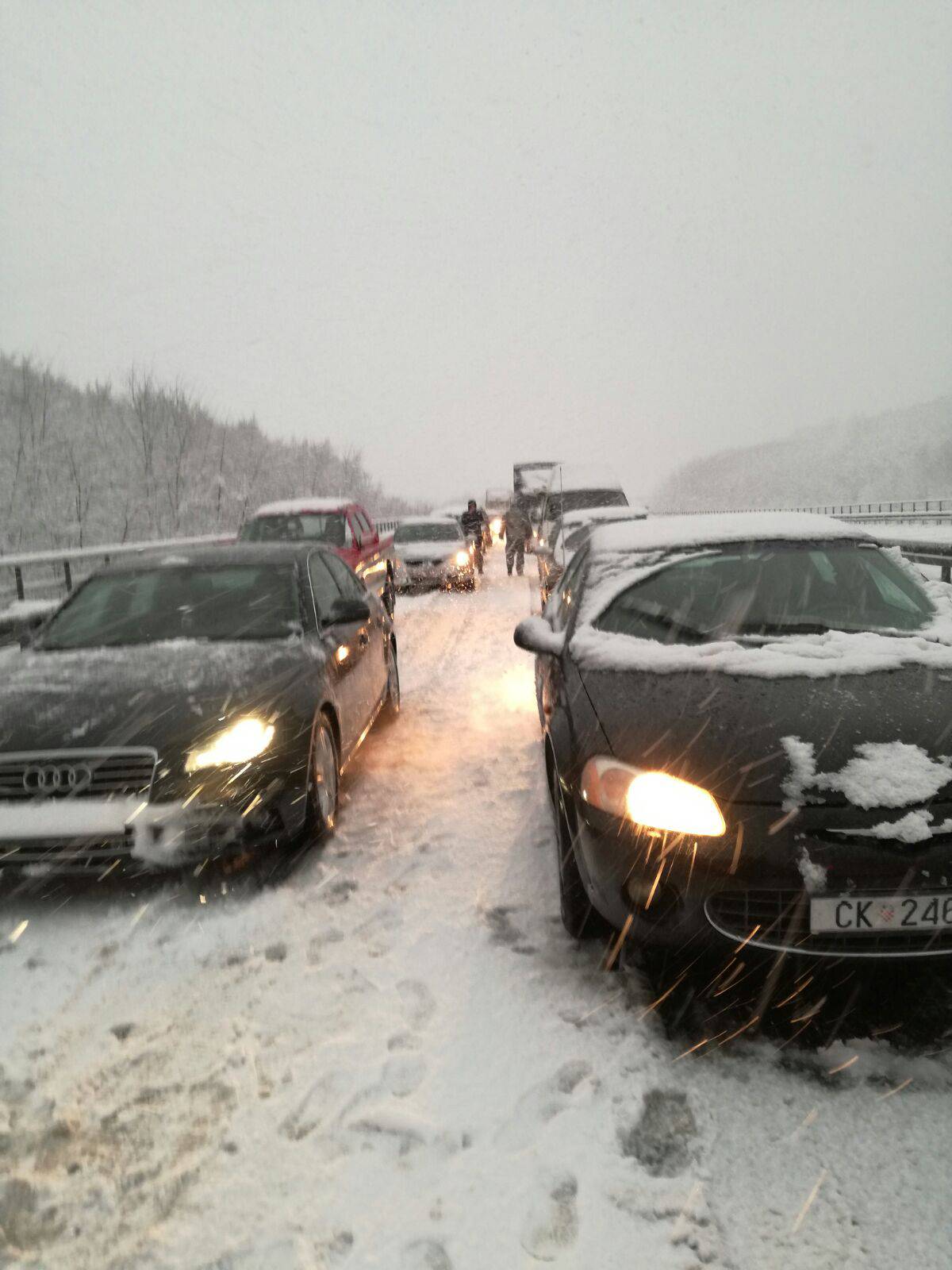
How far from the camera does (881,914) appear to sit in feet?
7.48

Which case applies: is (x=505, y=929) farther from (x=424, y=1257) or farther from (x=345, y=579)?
(x=345, y=579)

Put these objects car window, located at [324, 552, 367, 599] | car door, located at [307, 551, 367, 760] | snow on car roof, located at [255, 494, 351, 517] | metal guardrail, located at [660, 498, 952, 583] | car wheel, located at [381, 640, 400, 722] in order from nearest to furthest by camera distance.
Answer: car door, located at [307, 551, 367, 760]
car window, located at [324, 552, 367, 599]
car wheel, located at [381, 640, 400, 722]
metal guardrail, located at [660, 498, 952, 583]
snow on car roof, located at [255, 494, 351, 517]

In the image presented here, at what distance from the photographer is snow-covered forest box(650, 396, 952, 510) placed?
107938mm

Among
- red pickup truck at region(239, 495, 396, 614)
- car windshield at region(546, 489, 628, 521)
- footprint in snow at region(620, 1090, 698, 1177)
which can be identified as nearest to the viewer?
footprint in snow at region(620, 1090, 698, 1177)

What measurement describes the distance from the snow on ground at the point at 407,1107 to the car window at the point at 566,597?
1.43 metres

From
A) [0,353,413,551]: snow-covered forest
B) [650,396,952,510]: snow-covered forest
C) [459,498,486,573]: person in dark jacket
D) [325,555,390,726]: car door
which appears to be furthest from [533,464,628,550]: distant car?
[650,396,952,510]: snow-covered forest

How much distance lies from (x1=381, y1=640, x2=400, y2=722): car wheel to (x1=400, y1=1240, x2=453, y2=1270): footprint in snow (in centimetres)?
477

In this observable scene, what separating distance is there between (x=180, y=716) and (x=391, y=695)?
321 centimetres

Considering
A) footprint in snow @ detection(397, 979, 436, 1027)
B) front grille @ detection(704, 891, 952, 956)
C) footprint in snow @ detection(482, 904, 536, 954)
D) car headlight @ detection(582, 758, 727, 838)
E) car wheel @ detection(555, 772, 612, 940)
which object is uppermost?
car headlight @ detection(582, 758, 727, 838)

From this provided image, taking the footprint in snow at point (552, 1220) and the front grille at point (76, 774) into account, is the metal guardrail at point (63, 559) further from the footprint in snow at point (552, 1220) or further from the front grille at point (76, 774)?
the footprint in snow at point (552, 1220)

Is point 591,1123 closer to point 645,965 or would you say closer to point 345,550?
point 645,965

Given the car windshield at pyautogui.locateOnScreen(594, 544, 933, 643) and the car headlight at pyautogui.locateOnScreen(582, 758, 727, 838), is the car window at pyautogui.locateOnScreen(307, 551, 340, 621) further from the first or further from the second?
the car headlight at pyautogui.locateOnScreen(582, 758, 727, 838)

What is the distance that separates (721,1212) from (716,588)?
237 centimetres

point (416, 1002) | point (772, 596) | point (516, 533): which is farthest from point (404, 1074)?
point (516, 533)
